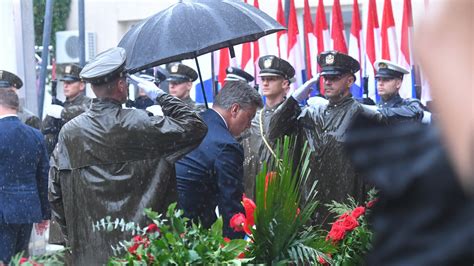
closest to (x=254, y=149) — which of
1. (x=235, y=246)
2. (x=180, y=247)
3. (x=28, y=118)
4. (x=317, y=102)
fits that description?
(x=317, y=102)

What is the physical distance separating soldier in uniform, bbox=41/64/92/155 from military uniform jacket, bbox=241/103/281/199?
2.46 m

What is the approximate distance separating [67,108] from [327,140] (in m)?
4.37

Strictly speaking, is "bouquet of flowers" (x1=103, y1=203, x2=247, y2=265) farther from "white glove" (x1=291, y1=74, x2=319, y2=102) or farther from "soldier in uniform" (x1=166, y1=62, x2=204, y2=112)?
"soldier in uniform" (x1=166, y1=62, x2=204, y2=112)

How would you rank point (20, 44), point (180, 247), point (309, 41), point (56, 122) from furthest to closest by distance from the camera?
point (309, 41)
point (56, 122)
point (20, 44)
point (180, 247)

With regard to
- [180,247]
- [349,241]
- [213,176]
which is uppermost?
[180,247]

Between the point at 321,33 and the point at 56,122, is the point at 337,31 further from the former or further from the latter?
the point at 56,122

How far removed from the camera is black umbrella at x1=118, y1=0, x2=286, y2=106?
591 cm

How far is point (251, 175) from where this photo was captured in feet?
27.3

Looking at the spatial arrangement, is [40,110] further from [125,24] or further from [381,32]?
[125,24]

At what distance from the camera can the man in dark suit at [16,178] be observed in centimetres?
768

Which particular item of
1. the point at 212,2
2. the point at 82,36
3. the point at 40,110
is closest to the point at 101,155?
the point at 212,2

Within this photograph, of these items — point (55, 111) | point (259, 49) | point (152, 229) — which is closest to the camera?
point (152, 229)

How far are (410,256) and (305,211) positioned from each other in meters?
3.38

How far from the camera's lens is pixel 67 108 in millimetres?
10727
